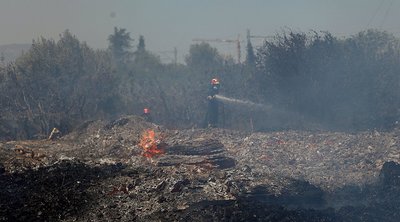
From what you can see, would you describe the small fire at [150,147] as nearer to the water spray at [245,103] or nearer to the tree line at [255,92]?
the tree line at [255,92]

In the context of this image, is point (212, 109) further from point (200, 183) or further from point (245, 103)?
Result: point (200, 183)

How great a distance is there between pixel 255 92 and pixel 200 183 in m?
14.6

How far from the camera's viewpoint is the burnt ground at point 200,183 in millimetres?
6941

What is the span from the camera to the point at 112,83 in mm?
24469

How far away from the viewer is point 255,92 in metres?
22.2

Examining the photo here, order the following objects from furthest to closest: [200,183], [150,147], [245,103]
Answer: [245,103]
[150,147]
[200,183]

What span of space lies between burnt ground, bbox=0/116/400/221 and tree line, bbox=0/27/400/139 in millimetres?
5055

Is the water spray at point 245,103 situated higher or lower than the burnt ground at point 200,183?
higher

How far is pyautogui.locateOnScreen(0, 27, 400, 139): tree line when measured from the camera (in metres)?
18.8

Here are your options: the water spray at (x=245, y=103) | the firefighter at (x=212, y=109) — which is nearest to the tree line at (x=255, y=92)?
the water spray at (x=245, y=103)

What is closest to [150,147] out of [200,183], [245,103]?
[200,183]

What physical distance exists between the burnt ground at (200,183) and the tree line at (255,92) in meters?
5.06

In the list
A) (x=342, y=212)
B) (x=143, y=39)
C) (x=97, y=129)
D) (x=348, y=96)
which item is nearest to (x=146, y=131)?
(x=97, y=129)

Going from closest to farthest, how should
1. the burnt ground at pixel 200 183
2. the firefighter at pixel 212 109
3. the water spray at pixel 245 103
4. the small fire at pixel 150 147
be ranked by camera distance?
the burnt ground at pixel 200 183
the small fire at pixel 150 147
the firefighter at pixel 212 109
the water spray at pixel 245 103
